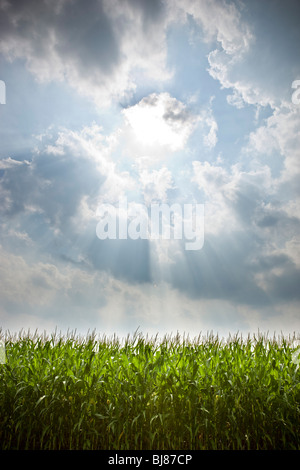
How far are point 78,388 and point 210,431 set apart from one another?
2.26 meters

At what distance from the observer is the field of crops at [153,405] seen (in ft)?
17.3

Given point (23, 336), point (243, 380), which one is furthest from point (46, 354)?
point (243, 380)

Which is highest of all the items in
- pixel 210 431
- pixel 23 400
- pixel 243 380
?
pixel 243 380

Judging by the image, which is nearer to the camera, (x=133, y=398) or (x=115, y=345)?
(x=133, y=398)

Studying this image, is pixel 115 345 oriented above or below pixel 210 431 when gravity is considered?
above

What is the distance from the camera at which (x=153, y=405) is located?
5.48 metres

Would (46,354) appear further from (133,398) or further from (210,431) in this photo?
(210,431)

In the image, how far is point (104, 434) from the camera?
543 cm

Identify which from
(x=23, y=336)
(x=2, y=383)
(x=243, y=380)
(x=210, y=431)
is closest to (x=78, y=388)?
(x=2, y=383)

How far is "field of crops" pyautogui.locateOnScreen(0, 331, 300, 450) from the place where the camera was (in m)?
5.26

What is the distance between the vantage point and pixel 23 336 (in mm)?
9094
